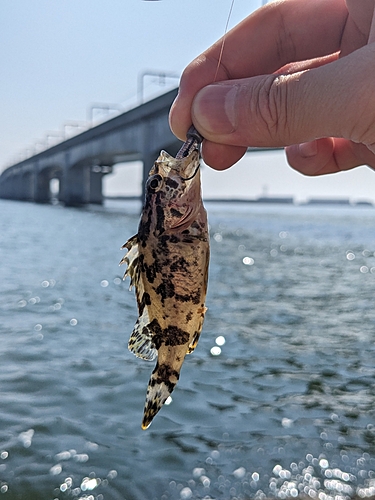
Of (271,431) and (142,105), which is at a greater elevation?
(142,105)

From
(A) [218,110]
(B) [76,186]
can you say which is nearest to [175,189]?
(A) [218,110]

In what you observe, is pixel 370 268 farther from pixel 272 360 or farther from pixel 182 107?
pixel 182 107

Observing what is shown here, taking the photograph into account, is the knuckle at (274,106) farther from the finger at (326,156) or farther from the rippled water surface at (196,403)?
the rippled water surface at (196,403)

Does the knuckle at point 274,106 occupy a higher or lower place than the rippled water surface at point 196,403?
higher

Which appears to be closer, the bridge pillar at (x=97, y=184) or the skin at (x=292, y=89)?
the skin at (x=292, y=89)

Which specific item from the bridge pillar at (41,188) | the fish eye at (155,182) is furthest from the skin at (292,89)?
the bridge pillar at (41,188)

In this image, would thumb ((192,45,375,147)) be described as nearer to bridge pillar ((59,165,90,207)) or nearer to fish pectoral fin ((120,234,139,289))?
Result: fish pectoral fin ((120,234,139,289))

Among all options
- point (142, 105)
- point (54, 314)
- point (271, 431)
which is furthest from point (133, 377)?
point (142, 105)
